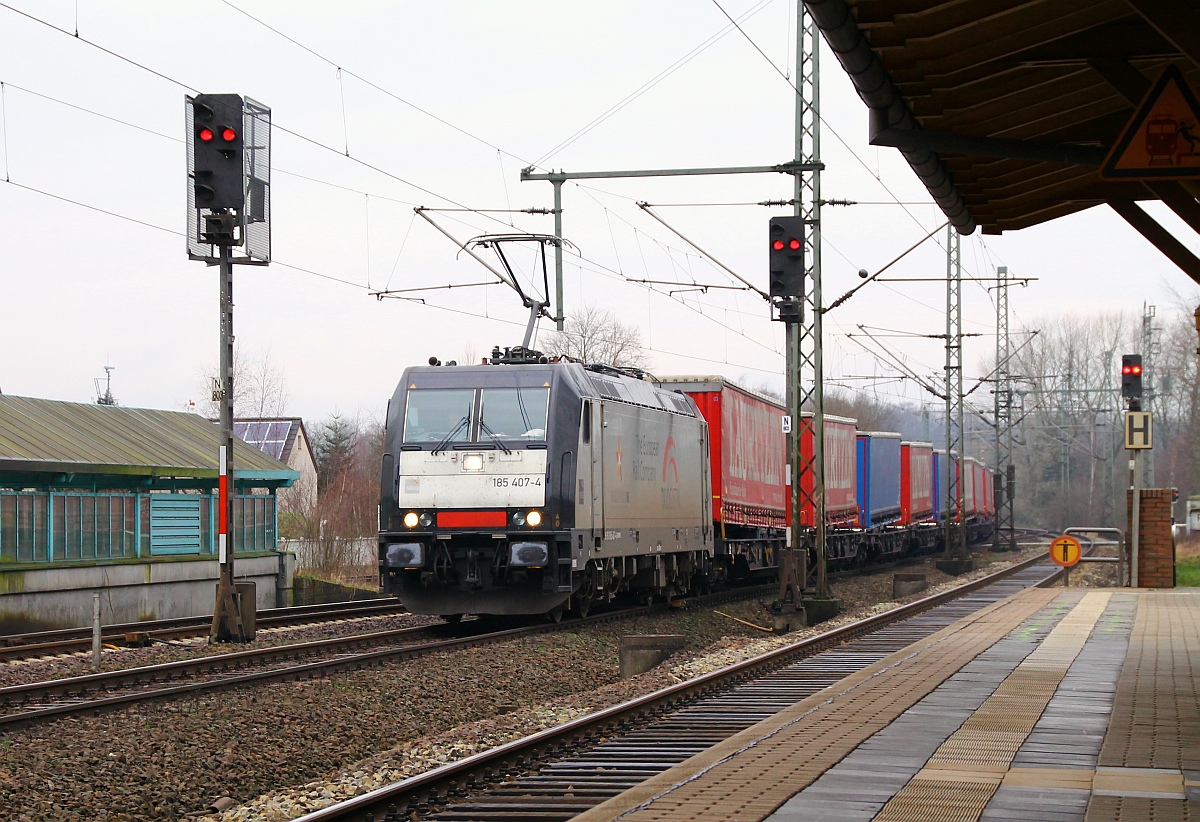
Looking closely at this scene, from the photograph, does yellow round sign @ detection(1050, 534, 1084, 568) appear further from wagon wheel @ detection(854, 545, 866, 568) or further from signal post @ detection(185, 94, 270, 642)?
signal post @ detection(185, 94, 270, 642)

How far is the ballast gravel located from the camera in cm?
820

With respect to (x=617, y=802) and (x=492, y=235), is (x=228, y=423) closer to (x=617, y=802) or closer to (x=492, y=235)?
(x=492, y=235)

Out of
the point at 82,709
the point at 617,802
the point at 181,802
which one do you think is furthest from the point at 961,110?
the point at 82,709

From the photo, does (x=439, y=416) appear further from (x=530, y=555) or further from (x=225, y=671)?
(x=225, y=671)

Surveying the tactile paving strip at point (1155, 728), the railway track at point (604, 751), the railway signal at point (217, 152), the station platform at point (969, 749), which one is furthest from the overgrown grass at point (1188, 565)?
the railway signal at point (217, 152)

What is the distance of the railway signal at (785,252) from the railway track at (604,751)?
5760mm

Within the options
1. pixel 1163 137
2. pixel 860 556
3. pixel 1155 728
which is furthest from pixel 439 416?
pixel 860 556

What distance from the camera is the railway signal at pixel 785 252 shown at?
19109mm

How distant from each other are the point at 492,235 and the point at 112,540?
9.54 meters

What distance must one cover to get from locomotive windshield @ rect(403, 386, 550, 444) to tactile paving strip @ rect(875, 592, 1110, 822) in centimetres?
669

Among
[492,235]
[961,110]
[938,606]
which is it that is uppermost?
[492,235]

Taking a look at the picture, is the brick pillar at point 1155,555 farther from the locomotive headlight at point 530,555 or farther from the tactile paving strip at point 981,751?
the locomotive headlight at point 530,555

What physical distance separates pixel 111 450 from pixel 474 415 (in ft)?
36.7

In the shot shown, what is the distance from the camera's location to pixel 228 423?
16.8 m
